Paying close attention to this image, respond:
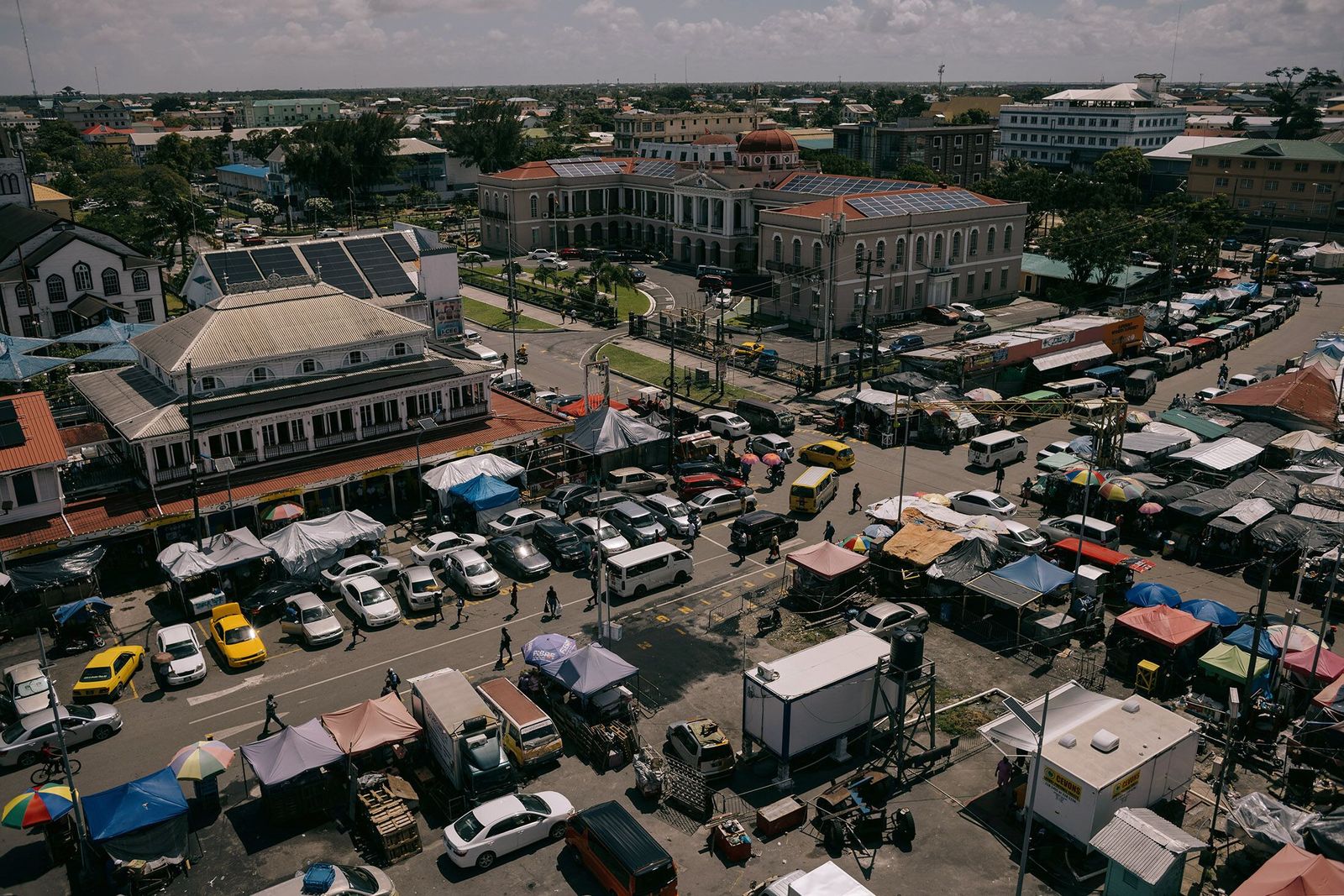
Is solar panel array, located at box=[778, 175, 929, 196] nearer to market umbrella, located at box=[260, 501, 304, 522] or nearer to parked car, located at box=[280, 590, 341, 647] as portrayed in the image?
market umbrella, located at box=[260, 501, 304, 522]

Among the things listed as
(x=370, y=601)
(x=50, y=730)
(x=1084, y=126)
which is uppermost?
(x=1084, y=126)

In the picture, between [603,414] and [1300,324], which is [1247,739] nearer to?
[603,414]

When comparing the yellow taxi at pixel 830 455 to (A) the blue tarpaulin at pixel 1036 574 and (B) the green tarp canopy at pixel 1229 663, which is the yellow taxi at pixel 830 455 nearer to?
(A) the blue tarpaulin at pixel 1036 574

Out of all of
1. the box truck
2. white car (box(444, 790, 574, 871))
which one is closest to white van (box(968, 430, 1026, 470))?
the box truck

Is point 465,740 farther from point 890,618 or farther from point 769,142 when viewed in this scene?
point 769,142

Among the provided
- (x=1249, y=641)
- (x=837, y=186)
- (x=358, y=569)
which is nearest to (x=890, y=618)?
(x=1249, y=641)

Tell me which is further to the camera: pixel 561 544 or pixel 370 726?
pixel 561 544
